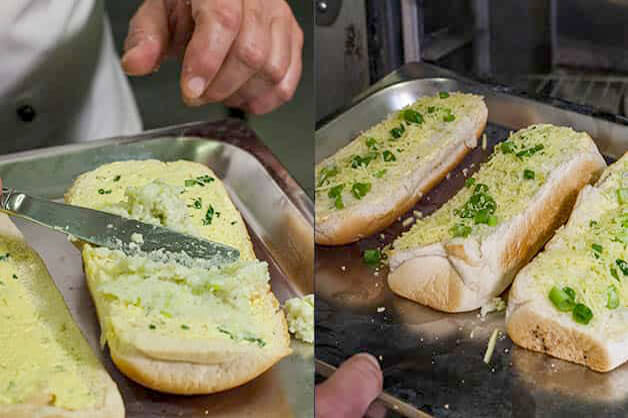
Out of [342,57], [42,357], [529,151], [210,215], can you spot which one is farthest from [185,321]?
[529,151]

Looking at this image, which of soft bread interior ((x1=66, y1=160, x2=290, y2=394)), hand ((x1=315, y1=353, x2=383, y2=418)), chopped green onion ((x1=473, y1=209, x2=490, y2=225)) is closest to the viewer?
hand ((x1=315, y1=353, x2=383, y2=418))

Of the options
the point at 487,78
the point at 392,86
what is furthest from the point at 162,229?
the point at 487,78

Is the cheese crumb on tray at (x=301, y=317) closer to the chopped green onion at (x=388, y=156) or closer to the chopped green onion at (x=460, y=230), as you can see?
the chopped green onion at (x=460, y=230)

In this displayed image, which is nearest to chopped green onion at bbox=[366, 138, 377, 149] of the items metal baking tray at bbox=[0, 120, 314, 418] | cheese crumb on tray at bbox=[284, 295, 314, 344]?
metal baking tray at bbox=[0, 120, 314, 418]

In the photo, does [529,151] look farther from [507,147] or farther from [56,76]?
[56,76]

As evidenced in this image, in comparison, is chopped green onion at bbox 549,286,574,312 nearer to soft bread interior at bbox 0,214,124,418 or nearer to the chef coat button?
soft bread interior at bbox 0,214,124,418

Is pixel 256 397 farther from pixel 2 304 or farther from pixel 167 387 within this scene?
pixel 2 304
